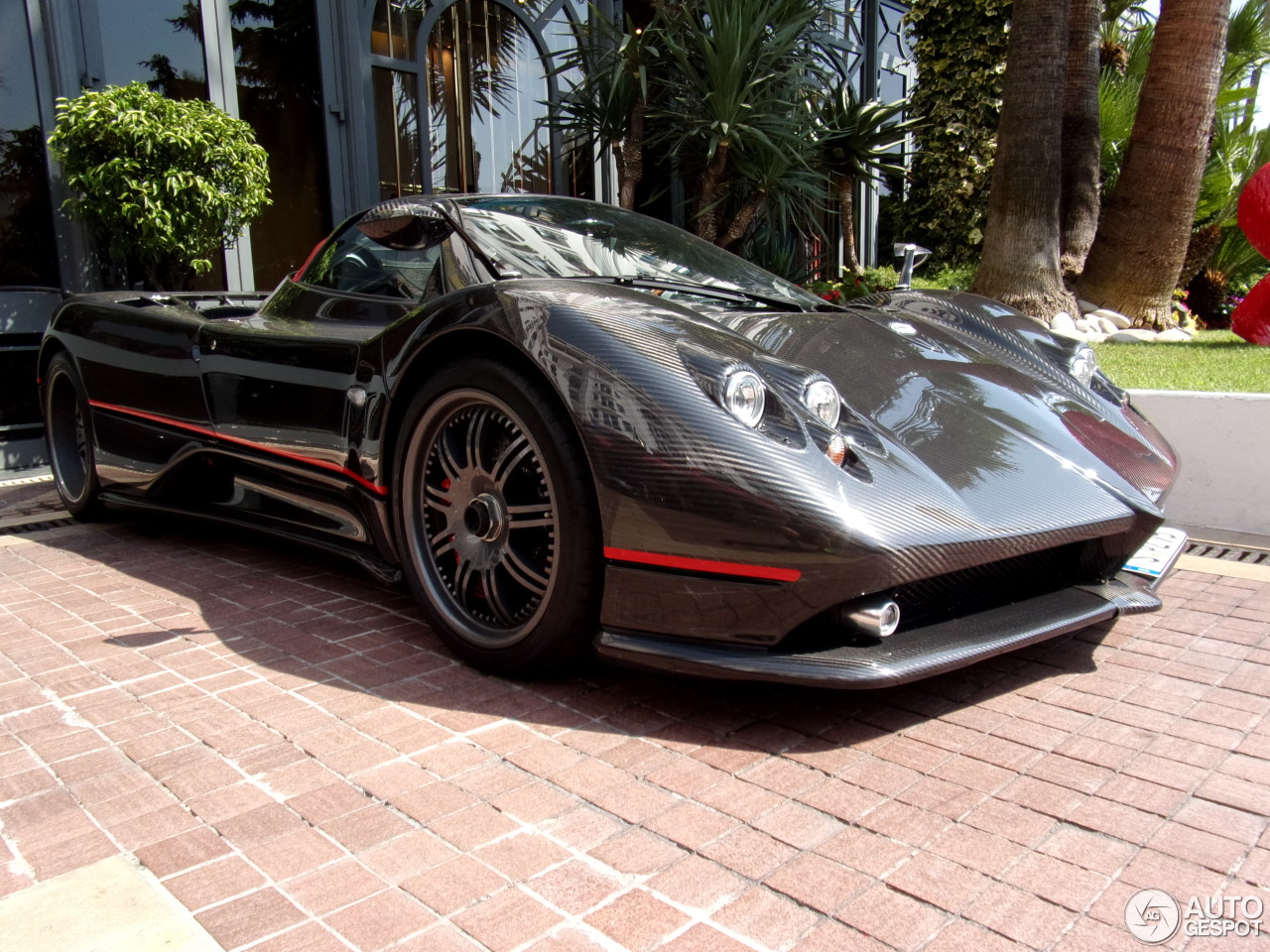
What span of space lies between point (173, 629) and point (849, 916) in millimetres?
2146

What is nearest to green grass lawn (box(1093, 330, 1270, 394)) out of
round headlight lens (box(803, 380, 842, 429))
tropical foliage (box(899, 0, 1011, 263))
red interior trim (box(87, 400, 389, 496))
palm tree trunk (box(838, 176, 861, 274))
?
round headlight lens (box(803, 380, 842, 429))

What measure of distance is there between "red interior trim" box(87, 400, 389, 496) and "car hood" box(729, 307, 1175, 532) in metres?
1.08

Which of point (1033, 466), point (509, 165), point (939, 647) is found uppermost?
point (509, 165)

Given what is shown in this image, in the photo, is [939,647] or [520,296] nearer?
[939,647]

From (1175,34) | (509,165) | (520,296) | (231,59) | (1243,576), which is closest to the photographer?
(520,296)

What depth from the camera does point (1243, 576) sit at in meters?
3.32

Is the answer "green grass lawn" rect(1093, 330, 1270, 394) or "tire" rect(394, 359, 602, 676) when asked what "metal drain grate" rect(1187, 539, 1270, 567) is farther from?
"tire" rect(394, 359, 602, 676)

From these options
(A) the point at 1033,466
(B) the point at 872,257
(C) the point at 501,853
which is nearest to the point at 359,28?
(A) the point at 1033,466

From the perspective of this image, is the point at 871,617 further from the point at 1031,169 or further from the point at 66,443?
the point at 1031,169

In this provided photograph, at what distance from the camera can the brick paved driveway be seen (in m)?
1.54

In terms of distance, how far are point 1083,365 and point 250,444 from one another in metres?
2.56

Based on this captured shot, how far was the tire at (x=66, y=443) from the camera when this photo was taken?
4.20 meters

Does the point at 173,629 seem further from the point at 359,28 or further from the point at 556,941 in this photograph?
the point at 359,28

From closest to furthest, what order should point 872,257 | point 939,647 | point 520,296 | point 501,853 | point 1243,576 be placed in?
point 501,853 < point 939,647 < point 520,296 < point 1243,576 < point 872,257
